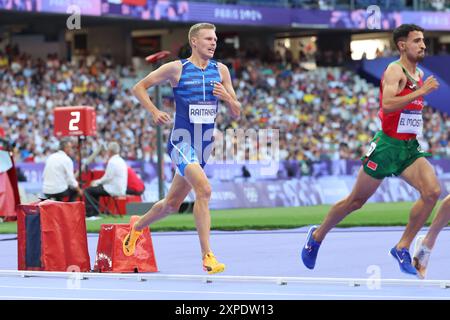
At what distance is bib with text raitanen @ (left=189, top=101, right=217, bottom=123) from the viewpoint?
11586 mm

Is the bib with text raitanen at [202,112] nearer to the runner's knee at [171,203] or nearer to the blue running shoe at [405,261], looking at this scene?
the runner's knee at [171,203]

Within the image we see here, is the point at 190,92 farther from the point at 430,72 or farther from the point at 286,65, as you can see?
the point at 430,72

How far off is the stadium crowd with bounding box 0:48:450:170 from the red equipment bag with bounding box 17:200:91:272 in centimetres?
1848

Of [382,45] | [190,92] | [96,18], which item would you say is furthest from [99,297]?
[382,45]

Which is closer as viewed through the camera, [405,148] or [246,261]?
[405,148]

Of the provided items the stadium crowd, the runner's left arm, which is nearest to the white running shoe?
the runner's left arm

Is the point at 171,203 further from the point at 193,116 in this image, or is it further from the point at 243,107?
the point at 243,107

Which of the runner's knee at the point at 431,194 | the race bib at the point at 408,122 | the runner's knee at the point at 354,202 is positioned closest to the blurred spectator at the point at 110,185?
the runner's knee at the point at 354,202

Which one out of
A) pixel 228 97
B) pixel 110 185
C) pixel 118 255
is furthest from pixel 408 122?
pixel 110 185

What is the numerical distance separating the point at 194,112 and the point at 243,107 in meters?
31.9

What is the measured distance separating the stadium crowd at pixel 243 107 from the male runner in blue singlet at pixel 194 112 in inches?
756

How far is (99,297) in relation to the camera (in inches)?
371

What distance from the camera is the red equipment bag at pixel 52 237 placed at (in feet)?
40.1

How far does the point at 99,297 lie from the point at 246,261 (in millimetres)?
4580
